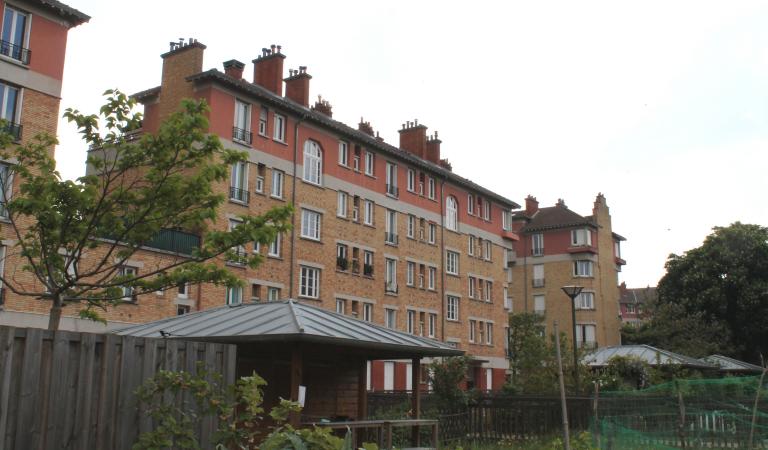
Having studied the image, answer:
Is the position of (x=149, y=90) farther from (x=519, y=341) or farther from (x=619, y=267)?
(x=619, y=267)

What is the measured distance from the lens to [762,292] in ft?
183

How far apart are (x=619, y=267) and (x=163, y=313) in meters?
53.7

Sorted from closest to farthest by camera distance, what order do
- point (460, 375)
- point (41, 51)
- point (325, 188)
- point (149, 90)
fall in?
point (460, 375) → point (41, 51) → point (149, 90) → point (325, 188)

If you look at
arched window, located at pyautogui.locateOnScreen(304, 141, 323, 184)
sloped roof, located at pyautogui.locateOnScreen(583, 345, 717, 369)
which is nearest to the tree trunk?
sloped roof, located at pyautogui.locateOnScreen(583, 345, 717, 369)

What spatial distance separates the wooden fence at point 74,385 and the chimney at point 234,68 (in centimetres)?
3038

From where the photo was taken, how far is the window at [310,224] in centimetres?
3872

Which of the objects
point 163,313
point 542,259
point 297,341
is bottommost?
point 297,341

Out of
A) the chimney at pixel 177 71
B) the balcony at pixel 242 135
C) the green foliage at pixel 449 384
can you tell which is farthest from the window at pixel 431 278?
the green foliage at pixel 449 384

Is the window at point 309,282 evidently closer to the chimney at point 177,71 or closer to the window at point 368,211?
the window at point 368,211

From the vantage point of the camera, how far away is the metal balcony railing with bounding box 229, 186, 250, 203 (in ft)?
115

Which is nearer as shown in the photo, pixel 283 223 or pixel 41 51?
pixel 283 223

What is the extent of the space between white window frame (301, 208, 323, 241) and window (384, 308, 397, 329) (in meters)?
7.26

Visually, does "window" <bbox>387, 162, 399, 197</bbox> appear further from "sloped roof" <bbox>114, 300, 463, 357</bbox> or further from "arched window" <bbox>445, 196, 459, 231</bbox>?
"sloped roof" <bbox>114, 300, 463, 357</bbox>

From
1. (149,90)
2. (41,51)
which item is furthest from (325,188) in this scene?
(41,51)
